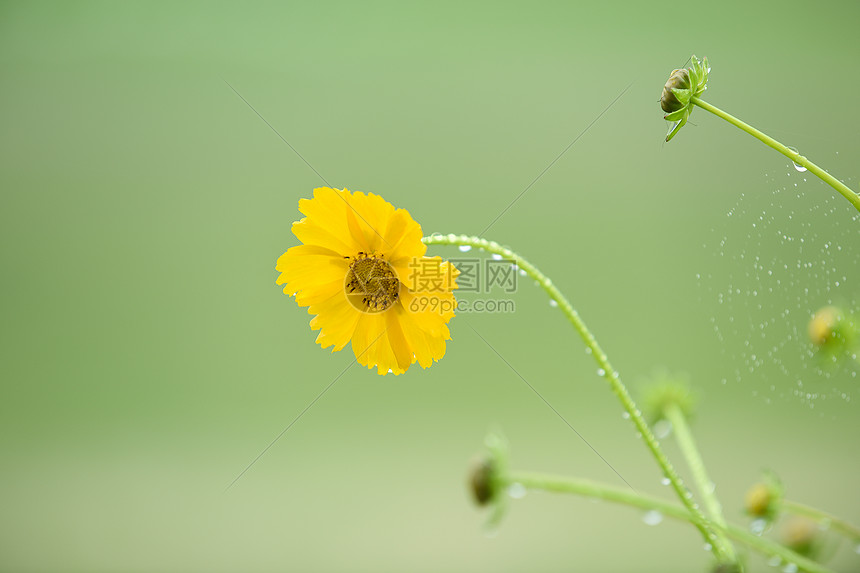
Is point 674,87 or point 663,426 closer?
point 674,87

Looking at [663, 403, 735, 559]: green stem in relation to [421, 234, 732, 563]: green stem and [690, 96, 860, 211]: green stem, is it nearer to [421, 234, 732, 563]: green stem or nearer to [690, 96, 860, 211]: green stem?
[421, 234, 732, 563]: green stem

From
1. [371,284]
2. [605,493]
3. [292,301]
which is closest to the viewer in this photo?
[605,493]

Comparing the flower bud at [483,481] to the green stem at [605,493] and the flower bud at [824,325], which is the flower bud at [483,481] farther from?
the flower bud at [824,325]

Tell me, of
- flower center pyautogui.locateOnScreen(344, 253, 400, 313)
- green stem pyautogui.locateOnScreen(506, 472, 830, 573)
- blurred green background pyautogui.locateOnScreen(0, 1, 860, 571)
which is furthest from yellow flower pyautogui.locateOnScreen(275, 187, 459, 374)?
blurred green background pyautogui.locateOnScreen(0, 1, 860, 571)

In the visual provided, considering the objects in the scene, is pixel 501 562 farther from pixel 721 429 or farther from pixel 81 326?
pixel 81 326

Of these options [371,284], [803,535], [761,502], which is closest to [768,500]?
[761,502]

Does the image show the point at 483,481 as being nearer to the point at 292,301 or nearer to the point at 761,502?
the point at 761,502
